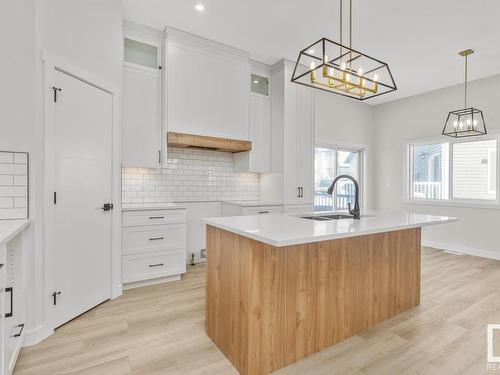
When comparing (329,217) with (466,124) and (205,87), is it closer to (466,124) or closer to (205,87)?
(205,87)

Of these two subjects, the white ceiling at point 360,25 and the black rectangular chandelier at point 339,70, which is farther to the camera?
the white ceiling at point 360,25

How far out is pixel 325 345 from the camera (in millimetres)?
1988

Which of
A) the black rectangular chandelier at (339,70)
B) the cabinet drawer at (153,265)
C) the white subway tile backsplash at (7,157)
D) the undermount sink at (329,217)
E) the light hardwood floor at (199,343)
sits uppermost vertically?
the black rectangular chandelier at (339,70)

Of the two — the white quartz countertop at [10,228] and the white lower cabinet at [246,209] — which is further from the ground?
the white quartz countertop at [10,228]

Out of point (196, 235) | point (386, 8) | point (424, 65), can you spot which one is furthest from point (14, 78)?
point (424, 65)

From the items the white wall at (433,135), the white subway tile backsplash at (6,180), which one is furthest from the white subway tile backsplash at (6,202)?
the white wall at (433,135)

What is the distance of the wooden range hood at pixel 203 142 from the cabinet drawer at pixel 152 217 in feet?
2.89

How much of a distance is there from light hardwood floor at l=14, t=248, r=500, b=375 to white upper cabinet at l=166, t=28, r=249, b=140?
2.19 meters

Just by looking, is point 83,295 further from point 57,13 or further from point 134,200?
point 57,13

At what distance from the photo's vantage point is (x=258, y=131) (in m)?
4.36

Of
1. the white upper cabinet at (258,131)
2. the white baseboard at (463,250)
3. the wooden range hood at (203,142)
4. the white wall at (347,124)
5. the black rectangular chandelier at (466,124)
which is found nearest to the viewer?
the wooden range hood at (203,142)

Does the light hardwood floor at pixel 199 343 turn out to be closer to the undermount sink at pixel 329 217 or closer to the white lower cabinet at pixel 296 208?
the undermount sink at pixel 329 217

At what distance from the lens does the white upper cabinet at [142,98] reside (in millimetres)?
3307

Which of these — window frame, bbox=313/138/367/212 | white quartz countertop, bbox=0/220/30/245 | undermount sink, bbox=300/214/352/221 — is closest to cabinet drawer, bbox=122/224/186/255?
white quartz countertop, bbox=0/220/30/245
